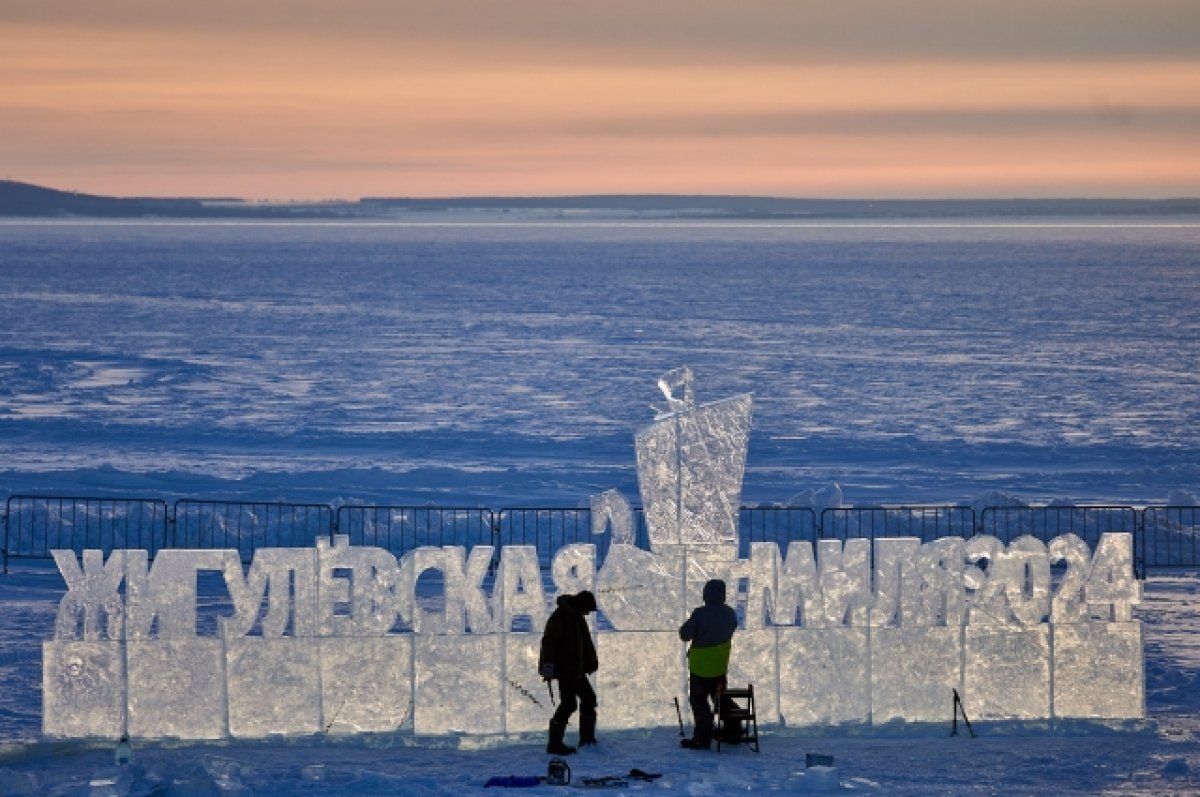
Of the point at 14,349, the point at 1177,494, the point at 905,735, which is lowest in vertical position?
the point at 905,735

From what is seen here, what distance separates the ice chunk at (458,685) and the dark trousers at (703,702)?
180 centimetres

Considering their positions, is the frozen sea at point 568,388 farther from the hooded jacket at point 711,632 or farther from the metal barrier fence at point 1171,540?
the hooded jacket at point 711,632

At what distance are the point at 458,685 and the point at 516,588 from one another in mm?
1017

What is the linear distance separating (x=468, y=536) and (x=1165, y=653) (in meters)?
11.3

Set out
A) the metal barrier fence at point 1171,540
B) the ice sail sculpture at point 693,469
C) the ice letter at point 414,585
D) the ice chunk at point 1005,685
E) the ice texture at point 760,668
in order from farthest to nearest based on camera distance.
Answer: the metal barrier fence at point 1171,540 → the ice sail sculpture at point 693,469 → the ice chunk at point 1005,685 → the ice texture at point 760,668 → the ice letter at point 414,585

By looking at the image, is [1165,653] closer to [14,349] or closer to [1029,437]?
[1029,437]

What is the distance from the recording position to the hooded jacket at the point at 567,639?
52.1 ft

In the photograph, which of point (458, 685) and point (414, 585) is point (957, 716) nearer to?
point (458, 685)

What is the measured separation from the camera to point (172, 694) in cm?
1655

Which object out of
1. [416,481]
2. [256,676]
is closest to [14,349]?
[416,481]

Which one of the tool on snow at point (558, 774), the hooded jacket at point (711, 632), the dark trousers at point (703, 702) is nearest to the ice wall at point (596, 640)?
the dark trousers at point (703, 702)

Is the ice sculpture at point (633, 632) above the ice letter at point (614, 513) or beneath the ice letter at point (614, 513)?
beneath

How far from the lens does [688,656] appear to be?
16172 millimetres

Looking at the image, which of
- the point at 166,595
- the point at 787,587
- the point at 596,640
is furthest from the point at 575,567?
the point at 166,595
